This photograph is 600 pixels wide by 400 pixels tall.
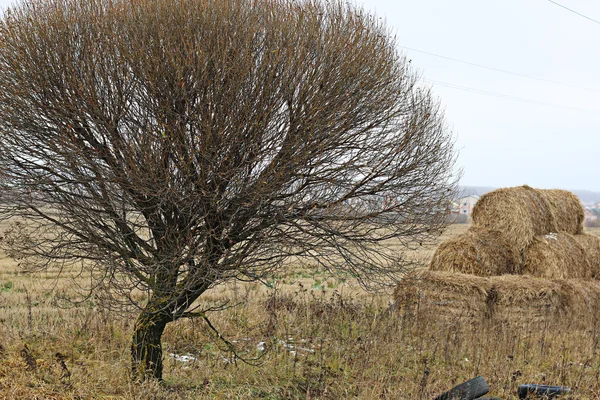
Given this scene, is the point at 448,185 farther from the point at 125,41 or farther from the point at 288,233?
the point at 125,41

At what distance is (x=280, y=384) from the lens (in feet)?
22.2

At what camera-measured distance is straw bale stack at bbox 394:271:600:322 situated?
9.79m

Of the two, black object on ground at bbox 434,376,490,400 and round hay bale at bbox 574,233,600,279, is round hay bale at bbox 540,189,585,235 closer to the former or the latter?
round hay bale at bbox 574,233,600,279

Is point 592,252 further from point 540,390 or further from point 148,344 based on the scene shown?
point 148,344

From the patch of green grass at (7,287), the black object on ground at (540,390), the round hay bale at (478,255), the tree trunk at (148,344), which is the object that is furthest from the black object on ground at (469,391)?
the patch of green grass at (7,287)

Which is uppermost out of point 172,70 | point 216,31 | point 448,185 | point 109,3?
point 109,3

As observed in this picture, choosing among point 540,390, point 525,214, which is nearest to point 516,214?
point 525,214

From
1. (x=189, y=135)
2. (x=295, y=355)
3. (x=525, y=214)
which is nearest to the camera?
(x=189, y=135)

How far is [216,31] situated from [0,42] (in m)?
2.49

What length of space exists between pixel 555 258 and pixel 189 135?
8.23 m

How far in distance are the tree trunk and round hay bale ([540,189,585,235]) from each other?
29.7 ft

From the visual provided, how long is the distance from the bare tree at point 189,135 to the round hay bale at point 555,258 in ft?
19.1

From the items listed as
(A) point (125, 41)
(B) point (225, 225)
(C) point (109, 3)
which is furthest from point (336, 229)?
(C) point (109, 3)

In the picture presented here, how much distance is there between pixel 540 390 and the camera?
21.1ft
